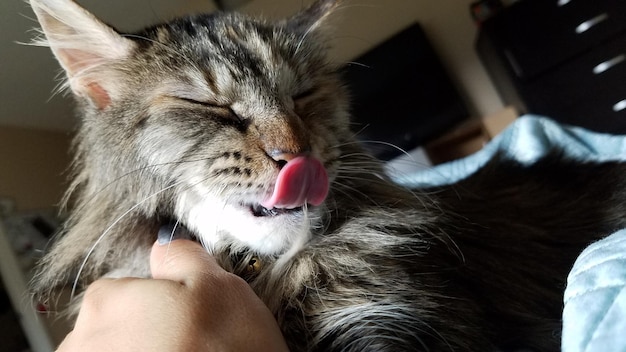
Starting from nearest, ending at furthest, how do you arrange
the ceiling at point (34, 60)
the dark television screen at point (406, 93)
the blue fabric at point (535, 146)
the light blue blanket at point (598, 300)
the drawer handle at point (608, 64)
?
1. the light blue blanket at point (598, 300)
2. the blue fabric at point (535, 146)
3. the ceiling at point (34, 60)
4. the drawer handle at point (608, 64)
5. the dark television screen at point (406, 93)

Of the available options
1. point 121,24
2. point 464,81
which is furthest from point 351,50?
point 121,24

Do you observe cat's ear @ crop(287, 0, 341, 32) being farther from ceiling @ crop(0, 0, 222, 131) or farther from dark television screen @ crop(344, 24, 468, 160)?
dark television screen @ crop(344, 24, 468, 160)

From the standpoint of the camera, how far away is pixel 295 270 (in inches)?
34.0

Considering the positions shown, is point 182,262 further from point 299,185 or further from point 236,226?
point 299,185

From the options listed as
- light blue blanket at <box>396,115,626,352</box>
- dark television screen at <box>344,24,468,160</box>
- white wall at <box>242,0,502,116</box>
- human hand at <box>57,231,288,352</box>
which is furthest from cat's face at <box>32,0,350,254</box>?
white wall at <box>242,0,502,116</box>

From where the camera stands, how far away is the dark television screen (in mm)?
3814

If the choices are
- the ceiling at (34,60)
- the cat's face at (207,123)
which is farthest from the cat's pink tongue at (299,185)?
the ceiling at (34,60)

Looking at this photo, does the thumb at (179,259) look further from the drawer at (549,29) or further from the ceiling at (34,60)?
the drawer at (549,29)

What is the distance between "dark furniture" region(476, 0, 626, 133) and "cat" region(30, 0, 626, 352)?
2.14 m

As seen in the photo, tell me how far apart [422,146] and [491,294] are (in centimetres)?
303

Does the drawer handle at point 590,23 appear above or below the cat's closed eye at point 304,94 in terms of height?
below

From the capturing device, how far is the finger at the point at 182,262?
0.71 meters

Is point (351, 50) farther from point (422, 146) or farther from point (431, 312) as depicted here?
point (431, 312)

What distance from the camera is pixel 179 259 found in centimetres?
77
